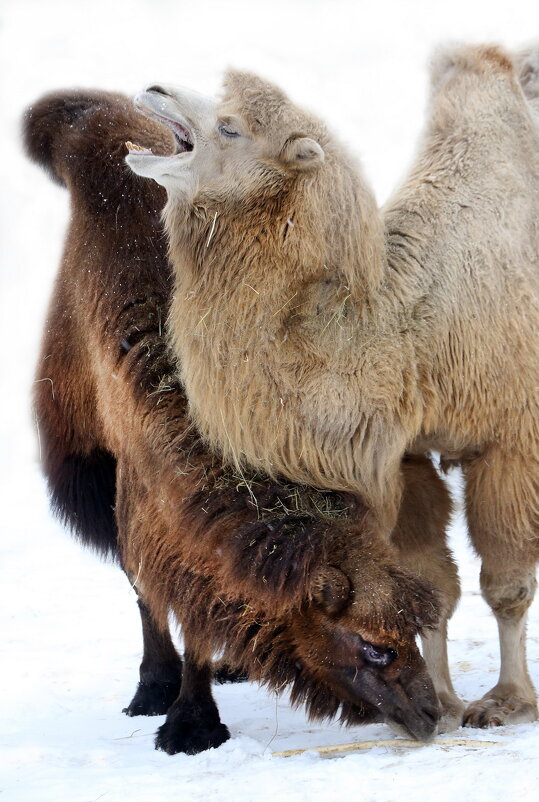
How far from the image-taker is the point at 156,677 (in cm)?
570

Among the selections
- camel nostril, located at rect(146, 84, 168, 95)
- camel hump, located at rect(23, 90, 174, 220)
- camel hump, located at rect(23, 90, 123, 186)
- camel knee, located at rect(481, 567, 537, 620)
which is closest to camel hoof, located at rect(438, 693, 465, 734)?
camel knee, located at rect(481, 567, 537, 620)

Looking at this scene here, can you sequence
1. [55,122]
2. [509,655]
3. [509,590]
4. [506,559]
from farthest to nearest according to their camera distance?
1. [55,122]
2. [509,655]
3. [509,590]
4. [506,559]

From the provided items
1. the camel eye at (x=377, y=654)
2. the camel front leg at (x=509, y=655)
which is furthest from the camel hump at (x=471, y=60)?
the camel eye at (x=377, y=654)

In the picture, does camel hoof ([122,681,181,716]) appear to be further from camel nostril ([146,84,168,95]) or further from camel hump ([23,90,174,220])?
camel nostril ([146,84,168,95])

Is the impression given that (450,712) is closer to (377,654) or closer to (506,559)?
(506,559)

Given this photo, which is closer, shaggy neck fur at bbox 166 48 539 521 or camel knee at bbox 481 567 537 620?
shaggy neck fur at bbox 166 48 539 521

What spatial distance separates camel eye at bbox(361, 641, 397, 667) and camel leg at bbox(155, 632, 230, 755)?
82 cm

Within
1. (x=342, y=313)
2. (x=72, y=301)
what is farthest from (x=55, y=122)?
(x=342, y=313)

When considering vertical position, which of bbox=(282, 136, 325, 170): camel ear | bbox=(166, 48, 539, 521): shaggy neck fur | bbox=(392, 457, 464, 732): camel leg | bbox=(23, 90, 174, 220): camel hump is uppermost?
bbox=(23, 90, 174, 220): camel hump

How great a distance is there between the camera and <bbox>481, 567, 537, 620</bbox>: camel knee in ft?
16.4

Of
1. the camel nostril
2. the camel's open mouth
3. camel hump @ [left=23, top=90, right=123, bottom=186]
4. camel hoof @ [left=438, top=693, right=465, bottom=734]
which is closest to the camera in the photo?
the camel nostril

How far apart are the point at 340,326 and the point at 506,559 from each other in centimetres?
128

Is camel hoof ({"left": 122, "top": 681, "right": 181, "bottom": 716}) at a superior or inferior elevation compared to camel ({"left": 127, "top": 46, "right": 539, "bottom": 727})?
inferior

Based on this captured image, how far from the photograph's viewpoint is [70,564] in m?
9.52
